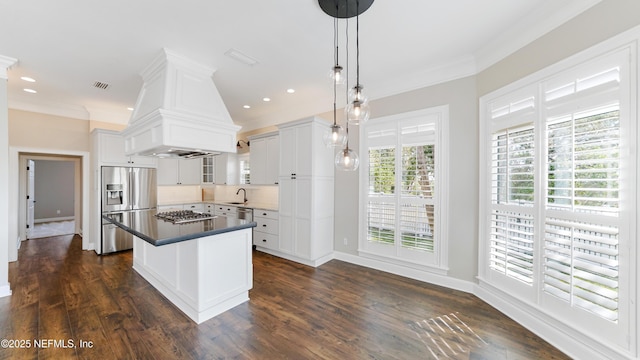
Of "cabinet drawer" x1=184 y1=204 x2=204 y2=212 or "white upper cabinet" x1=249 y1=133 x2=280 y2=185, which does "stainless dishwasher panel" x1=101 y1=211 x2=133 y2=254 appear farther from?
"white upper cabinet" x1=249 y1=133 x2=280 y2=185

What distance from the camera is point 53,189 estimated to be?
8.23 m

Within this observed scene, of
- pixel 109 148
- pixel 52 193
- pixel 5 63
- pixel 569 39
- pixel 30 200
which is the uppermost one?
pixel 5 63

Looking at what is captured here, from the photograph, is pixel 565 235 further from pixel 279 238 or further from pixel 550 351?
pixel 279 238

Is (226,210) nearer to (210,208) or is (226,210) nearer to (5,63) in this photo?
(210,208)

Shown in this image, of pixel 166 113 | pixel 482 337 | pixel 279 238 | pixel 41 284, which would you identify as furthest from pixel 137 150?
pixel 482 337

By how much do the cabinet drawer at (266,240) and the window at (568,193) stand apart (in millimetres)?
3259

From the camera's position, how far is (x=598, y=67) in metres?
1.83

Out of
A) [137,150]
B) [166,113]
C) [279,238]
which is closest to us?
[166,113]

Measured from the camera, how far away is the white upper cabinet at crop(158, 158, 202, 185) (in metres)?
5.54

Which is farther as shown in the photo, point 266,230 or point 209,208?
point 209,208

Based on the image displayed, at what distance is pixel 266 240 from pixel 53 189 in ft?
28.5

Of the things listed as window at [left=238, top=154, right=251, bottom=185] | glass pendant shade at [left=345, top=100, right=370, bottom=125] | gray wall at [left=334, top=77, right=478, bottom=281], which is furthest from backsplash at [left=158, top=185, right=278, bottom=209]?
glass pendant shade at [left=345, top=100, right=370, bottom=125]

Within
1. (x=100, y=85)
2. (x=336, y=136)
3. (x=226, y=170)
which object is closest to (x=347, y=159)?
(x=336, y=136)

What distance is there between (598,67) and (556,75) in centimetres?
31
